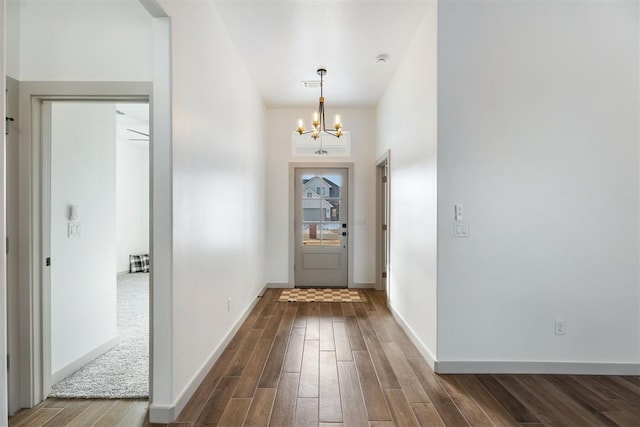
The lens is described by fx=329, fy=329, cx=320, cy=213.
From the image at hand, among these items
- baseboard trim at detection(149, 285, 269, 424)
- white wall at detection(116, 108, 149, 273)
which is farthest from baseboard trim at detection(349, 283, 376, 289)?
white wall at detection(116, 108, 149, 273)

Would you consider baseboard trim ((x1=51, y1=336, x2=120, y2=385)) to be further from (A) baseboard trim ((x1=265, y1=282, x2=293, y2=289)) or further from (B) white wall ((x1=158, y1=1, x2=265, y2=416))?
(A) baseboard trim ((x1=265, y1=282, x2=293, y2=289))

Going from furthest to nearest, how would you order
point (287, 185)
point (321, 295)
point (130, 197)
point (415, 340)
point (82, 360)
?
1. point (130, 197)
2. point (287, 185)
3. point (321, 295)
4. point (415, 340)
5. point (82, 360)

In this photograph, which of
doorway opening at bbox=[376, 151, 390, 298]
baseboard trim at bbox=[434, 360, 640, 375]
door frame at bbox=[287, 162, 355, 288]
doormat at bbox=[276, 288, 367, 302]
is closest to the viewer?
baseboard trim at bbox=[434, 360, 640, 375]

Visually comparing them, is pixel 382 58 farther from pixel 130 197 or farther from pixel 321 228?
pixel 130 197

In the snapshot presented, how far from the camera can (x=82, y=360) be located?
2643 millimetres

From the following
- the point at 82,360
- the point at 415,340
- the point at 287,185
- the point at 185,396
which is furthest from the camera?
the point at 287,185

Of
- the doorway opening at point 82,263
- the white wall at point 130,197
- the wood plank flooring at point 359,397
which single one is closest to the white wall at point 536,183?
the wood plank flooring at point 359,397

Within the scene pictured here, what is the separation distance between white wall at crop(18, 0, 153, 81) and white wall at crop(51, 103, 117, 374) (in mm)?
356

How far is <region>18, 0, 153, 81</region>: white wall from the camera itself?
2.23 meters

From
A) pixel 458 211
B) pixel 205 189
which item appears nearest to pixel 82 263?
pixel 205 189

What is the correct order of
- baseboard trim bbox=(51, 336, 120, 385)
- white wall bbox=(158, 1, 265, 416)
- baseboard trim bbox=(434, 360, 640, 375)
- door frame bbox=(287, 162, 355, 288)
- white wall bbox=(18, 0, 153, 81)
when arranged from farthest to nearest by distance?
door frame bbox=(287, 162, 355, 288) → baseboard trim bbox=(434, 360, 640, 375) → baseboard trim bbox=(51, 336, 120, 385) → white wall bbox=(18, 0, 153, 81) → white wall bbox=(158, 1, 265, 416)

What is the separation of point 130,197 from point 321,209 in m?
4.47

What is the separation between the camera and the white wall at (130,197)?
22.0 feet

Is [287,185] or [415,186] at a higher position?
[287,185]
